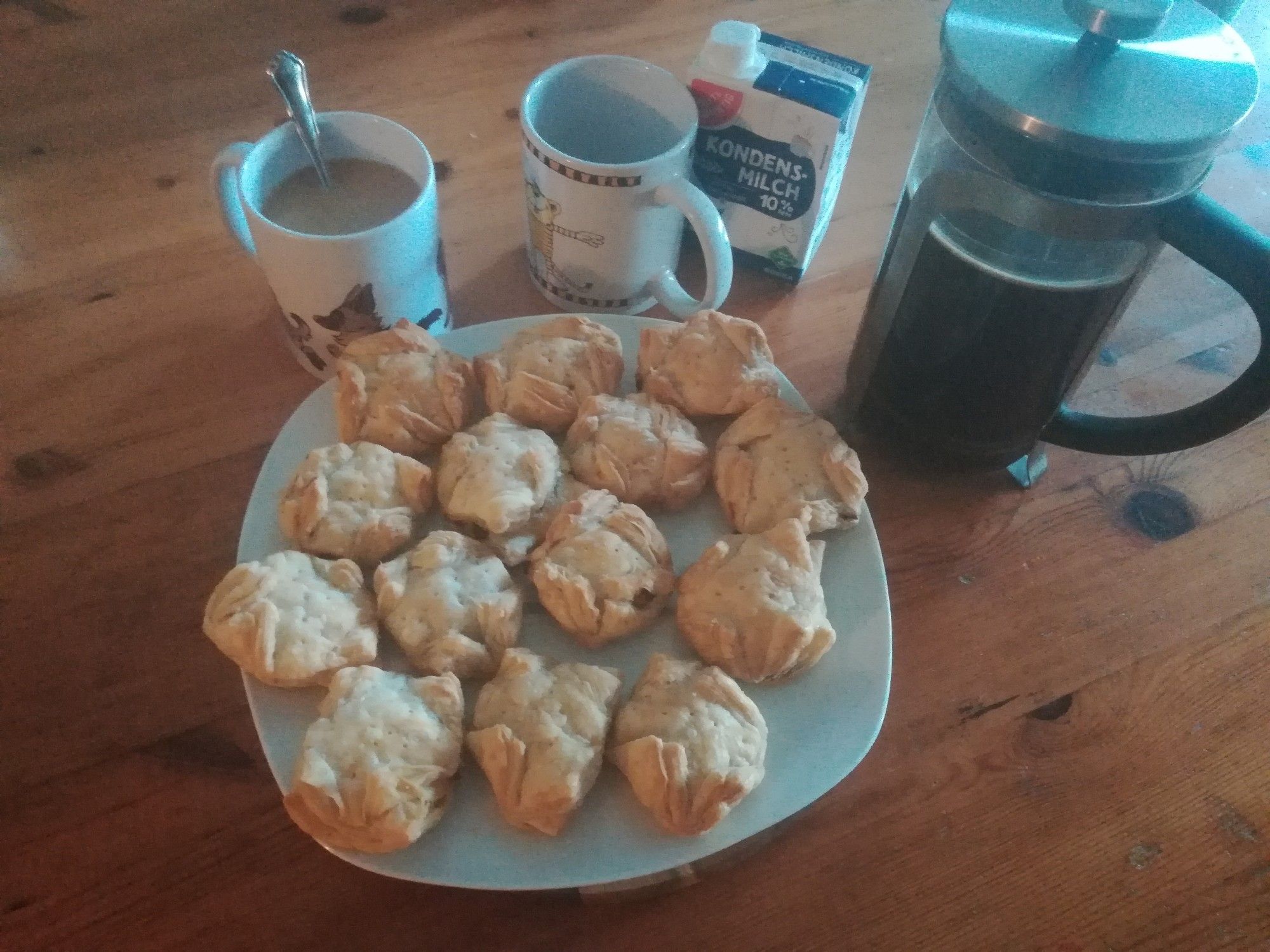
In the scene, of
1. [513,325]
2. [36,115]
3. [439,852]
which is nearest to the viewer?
[439,852]

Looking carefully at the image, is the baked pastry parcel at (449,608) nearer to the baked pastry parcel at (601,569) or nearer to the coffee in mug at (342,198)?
the baked pastry parcel at (601,569)

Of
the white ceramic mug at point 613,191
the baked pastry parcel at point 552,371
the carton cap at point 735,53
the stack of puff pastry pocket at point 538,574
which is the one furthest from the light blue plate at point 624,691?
the carton cap at point 735,53

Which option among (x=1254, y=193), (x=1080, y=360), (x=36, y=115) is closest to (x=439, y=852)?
(x=1080, y=360)

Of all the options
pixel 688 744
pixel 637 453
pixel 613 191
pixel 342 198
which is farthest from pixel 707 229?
pixel 688 744

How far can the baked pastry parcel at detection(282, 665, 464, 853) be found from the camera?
532mm

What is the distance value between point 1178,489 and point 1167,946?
392mm

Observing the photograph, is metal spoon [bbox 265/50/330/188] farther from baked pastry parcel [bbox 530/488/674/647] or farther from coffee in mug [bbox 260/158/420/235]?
baked pastry parcel [bbox 530/488/674/647]

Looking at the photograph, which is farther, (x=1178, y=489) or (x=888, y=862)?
(x=1178, y=489)

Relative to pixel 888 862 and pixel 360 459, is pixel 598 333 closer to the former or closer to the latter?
pixel 360 459

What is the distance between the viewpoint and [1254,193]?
1.05 metres

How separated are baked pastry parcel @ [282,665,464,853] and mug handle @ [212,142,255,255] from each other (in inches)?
15.6

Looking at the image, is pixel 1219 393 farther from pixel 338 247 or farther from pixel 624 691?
pixel 338 247

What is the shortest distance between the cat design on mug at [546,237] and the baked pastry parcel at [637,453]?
166 millimetres

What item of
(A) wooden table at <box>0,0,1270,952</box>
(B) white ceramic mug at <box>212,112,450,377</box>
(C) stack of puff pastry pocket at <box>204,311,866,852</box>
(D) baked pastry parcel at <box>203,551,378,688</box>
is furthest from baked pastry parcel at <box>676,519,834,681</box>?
(B) white ceramic mug at <box>212,112,450,377</box>
